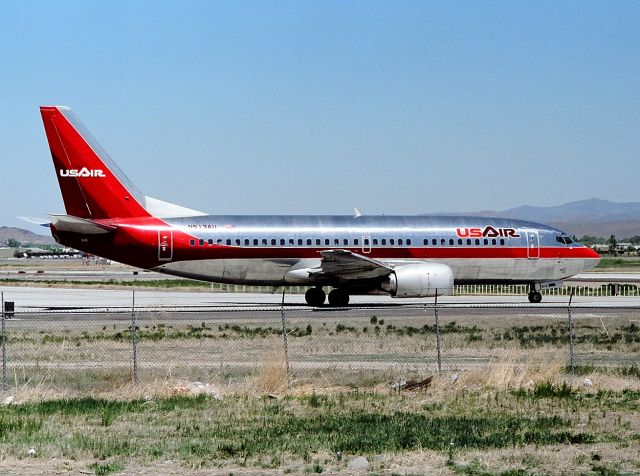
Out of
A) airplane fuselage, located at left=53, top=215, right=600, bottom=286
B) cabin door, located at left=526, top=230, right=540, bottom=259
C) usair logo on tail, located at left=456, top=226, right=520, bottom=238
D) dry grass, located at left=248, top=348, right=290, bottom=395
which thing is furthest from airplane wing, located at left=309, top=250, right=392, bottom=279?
dry grass, located at left=248, top=348, right=290, bottom=395

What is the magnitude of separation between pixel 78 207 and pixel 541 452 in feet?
94.0

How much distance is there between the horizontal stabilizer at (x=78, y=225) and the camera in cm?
3750

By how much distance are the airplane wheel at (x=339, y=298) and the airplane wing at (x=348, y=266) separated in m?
1.24

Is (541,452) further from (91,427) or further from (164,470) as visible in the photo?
(91,427)

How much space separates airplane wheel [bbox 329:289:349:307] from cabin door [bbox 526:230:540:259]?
8.01 meters

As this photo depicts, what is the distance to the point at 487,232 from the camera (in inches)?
1668

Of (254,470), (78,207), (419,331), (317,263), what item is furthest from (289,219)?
(254,470)

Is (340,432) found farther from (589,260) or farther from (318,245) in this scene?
(589,260)

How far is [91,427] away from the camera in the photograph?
15.1 metres

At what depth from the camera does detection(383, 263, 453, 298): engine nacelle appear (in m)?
39.0

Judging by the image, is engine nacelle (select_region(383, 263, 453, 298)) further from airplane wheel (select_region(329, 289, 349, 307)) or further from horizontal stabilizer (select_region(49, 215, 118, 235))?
horizontal stabilizer (select_region(49, 215, 118, 235))

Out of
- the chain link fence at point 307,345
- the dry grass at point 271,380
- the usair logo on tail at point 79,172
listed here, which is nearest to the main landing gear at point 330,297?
the chain link fence at point 307,345

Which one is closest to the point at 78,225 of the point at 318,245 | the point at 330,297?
the point at 318,245

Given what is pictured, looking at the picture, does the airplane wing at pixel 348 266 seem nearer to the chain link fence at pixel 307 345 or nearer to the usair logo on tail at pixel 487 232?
the chain link fence at pixel 307 345
